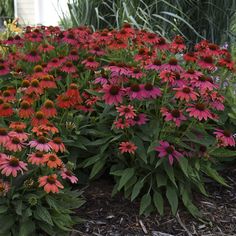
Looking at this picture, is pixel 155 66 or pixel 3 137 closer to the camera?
pixel 3 137

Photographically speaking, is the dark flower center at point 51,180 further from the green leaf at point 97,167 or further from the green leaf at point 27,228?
the green leaf at point 97,167

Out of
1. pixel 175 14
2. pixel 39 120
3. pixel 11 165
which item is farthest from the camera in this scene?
pixel 175 14

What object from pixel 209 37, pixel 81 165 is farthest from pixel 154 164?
pixel 209 37

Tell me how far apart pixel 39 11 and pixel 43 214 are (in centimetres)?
931

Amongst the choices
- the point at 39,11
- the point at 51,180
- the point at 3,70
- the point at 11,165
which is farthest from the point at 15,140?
the point at 39,11

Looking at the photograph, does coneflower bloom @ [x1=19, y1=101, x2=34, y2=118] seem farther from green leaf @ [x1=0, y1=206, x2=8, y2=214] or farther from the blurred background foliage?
the blurred background foliage

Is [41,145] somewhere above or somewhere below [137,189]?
above

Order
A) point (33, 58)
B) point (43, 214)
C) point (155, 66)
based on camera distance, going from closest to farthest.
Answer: point (43, 214) < point (155, 66) < point (33, 58)

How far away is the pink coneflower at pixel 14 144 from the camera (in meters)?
2.12

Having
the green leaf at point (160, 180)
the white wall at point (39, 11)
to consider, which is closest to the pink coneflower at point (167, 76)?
the green leaf at point (160, 180)

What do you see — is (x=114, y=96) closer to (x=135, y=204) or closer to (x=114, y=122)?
(x=114, y=122)

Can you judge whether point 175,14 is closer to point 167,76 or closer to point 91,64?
point 91,64

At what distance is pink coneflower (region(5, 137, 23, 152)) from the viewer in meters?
2.12

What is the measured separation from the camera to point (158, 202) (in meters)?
2.60
